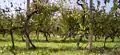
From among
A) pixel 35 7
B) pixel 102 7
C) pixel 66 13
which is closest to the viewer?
pixel 35 7

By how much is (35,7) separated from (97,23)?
657 centimetres

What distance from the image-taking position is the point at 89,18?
27219 millimetres

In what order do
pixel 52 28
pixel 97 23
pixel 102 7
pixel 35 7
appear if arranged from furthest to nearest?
pixel 52 28
pixel 102 7
pixel 97 23
pixel 35 7

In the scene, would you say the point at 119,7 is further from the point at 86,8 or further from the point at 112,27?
the point at 112,27

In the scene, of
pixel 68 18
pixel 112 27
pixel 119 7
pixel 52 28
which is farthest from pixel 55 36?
pixel 119 7

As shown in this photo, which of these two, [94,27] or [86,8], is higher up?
[86,8]

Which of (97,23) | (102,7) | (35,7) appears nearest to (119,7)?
(35,7)

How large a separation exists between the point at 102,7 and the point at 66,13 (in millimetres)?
7560

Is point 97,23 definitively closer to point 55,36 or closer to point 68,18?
point 68,18

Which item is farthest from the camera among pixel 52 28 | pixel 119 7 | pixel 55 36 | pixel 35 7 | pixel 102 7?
pixel 55 36

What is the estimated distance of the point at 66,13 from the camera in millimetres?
38906

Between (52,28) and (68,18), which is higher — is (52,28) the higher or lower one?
the lower one

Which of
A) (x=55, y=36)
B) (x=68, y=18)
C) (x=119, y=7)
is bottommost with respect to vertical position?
(x=55, y=36)

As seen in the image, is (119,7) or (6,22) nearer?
(119,7)
